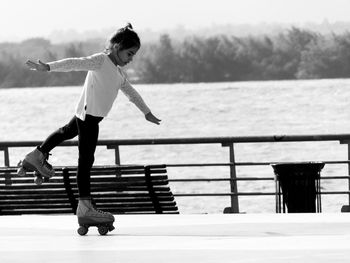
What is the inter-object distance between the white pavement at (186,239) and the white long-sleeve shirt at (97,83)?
3.02 feet

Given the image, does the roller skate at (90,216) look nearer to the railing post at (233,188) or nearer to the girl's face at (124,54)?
the girl's face at (124,54)

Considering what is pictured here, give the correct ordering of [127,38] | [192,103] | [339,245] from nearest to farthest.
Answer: [339,245]
[127,38]
[192,103]

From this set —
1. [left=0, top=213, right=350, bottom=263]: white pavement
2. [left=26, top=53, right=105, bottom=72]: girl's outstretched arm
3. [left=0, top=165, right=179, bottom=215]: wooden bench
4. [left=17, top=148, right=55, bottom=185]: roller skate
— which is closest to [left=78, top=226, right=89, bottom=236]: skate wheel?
[left=0, top=213, right=350, bottom=263]: white pavement

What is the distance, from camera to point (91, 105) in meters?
9.11

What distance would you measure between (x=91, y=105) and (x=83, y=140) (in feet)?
0.82

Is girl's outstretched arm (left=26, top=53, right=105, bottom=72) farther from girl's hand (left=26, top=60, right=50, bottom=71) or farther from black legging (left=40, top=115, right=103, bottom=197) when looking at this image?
black legging (left=40, top=115, right=103, bottom=197)

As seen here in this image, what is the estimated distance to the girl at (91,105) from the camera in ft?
29.9

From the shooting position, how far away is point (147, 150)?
89.4 m

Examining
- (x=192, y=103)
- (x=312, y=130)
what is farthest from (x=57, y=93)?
(x=312, y=130)

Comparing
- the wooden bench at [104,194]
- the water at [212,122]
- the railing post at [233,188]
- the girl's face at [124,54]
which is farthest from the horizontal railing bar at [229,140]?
the water at [212,122]

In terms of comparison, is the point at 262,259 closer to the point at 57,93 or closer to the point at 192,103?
the point at 192,103

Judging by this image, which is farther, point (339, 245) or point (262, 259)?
point (339, 245)

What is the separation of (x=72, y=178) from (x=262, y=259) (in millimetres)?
4320

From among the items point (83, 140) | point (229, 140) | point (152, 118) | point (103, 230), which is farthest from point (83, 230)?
point (229, 140)
